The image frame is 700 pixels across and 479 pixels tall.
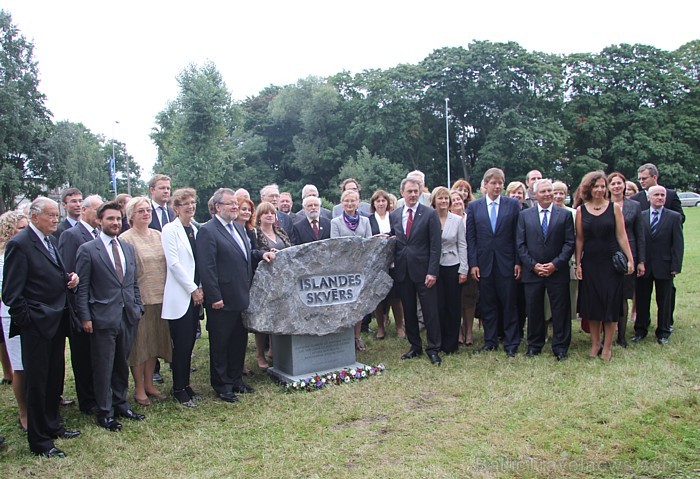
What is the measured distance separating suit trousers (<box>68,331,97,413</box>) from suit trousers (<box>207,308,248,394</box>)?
3.59 feet

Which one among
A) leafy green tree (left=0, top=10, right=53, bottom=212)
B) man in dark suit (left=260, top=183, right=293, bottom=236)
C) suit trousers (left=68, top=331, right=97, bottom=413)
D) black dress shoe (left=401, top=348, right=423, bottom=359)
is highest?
leafy green tree (left=0, top=10, right=53, bottom=212)

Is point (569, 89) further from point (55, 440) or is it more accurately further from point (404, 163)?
point (55, 440)

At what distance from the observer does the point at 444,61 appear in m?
40.8

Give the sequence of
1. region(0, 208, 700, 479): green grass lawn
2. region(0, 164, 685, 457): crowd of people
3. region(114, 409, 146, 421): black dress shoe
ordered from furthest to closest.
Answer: region(114, 409, 146, 421): black dress shoe < region(0, 164, 685, 457): crowd of people < region(0, 208, 700, 479): green grass lawn

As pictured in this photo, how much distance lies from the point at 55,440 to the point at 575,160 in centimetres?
4024

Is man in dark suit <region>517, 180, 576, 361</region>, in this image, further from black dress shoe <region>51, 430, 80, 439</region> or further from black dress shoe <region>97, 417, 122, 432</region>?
black dress shoe <region>51, 430, 80, 439</region>

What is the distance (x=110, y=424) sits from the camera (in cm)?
475

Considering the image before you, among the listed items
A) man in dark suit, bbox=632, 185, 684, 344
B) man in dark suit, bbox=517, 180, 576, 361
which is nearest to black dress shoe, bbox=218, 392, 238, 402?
man in dark suit, bbox=517, 180, 576, 361

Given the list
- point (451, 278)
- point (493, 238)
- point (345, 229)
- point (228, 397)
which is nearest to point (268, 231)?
point (345, 229)

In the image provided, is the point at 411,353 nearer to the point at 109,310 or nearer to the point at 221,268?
the point at 221,268

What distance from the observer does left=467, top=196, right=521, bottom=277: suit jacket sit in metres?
6.53

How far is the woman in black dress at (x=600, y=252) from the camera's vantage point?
19.8ft

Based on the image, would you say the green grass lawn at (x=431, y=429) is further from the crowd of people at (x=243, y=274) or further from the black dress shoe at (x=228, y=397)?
the crowd of people at (x=243, y=274)

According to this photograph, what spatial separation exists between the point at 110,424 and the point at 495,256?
4.39m
